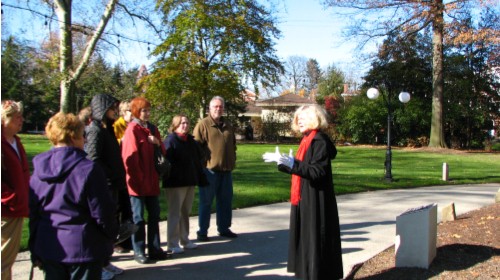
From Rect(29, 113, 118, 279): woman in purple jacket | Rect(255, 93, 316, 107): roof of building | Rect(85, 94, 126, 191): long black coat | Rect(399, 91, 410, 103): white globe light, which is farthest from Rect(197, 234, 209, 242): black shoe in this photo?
Rect(255, 93, 316, 107): roof of building

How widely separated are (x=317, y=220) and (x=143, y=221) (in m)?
2.17

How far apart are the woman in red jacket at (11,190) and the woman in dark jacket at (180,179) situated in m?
2.26

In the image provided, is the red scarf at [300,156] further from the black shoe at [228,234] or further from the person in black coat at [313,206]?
the black shoe at [228,234]

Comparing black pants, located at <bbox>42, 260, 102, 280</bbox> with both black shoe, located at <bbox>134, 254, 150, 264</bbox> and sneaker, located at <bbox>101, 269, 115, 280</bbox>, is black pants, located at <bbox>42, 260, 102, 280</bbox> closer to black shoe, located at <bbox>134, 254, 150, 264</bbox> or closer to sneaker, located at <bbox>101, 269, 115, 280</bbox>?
sneaker, located at <bbox>101, 269, 115, 280</bbox>

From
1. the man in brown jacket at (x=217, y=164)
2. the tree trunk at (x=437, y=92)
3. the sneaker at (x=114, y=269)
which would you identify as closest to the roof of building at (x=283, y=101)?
the tree trunk at (x=437, y=92)

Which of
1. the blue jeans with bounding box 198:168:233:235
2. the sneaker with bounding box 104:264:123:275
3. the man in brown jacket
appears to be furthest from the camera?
the blue jeans with bounding box 198:168:233:235

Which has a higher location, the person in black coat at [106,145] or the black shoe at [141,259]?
the person in black coat at [106,145]

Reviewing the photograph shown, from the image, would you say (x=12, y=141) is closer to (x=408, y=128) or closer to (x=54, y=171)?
(x=54, y=171)

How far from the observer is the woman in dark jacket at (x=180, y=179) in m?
6.02

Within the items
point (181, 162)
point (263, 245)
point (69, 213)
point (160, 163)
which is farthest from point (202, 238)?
point (69, 213)

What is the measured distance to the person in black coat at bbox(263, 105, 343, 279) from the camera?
4.31 m

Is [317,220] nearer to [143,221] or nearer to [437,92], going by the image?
[143,221]

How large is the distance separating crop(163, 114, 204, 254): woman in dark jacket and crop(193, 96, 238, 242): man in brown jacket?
0.37 metres

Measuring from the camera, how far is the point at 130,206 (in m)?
5.72
